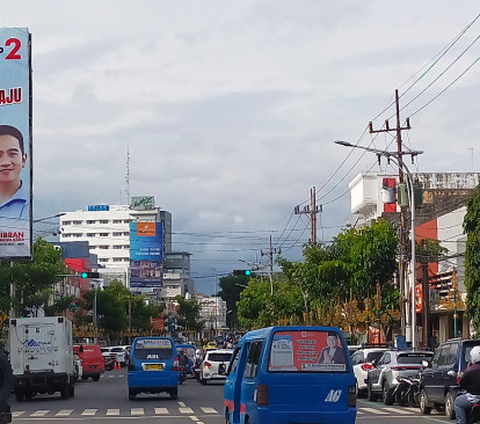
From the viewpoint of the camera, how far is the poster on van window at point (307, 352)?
698 inches

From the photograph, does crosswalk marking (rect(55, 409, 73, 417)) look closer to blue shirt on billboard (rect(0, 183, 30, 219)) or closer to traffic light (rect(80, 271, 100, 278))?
blue shirt on billboard (rect(0, 183, 30, 219))

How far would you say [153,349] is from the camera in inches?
1494

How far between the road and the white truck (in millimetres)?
714

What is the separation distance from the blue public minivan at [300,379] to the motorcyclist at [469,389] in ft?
6.85

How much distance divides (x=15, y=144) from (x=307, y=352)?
4097cm

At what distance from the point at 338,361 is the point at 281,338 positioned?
1.06 m

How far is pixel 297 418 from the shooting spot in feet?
57.7

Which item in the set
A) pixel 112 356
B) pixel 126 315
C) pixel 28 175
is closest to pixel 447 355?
pixel 28 175

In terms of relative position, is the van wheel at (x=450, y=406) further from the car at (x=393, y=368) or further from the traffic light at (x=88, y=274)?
the traffic light at (x=88, y=274)

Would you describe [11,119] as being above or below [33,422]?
above

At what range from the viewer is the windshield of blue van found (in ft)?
123

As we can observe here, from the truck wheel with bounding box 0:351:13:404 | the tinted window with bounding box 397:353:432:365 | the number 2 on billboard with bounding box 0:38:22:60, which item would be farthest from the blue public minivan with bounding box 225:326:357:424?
the number 2 on billboard with bounding box 0:38:22:60

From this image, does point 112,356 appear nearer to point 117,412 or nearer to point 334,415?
point 117,412

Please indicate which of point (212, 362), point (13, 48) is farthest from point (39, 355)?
point (13, 48)
